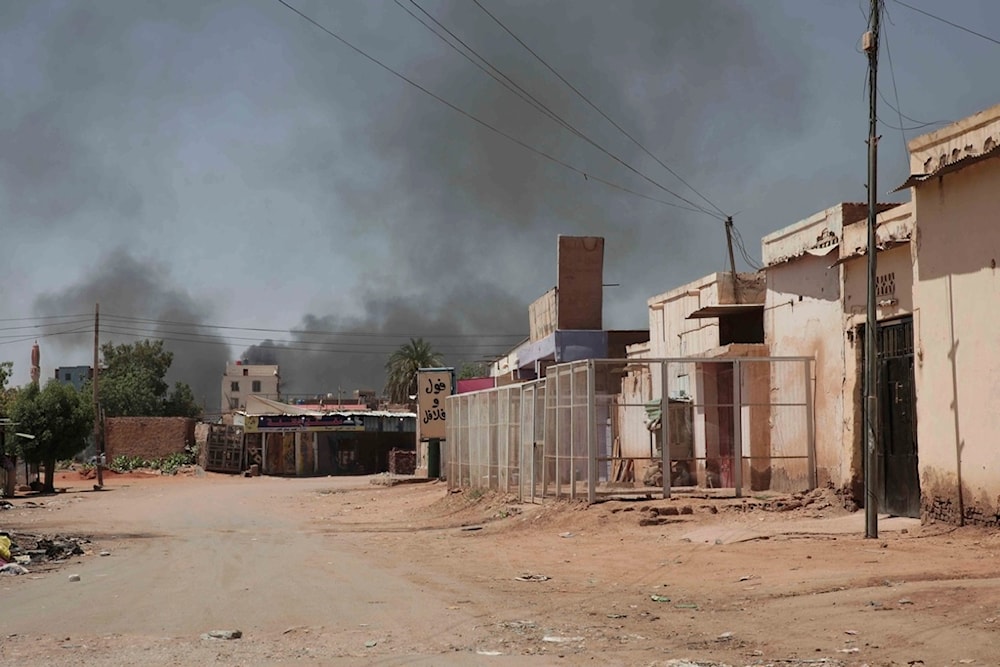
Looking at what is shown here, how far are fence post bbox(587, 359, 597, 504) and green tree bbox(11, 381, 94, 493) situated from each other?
107ft

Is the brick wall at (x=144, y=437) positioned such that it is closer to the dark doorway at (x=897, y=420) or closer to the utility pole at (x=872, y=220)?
the dark doorway at (x=897, y=420)

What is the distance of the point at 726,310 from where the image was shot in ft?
78.4

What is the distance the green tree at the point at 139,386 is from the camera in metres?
101

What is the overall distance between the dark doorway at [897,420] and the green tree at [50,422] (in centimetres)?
3781

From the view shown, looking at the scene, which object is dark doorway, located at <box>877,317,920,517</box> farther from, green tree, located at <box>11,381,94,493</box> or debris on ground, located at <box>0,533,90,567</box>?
green tree, located at <box>11,381,94,493</box>

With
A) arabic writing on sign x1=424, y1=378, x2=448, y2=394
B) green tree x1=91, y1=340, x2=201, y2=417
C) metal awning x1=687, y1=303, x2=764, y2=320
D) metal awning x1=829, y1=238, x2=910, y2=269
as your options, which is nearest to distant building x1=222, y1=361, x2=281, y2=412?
green tree x1=91, y1=340, x2=201, y2=417

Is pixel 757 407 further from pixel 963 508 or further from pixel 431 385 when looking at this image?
pixel 431 385

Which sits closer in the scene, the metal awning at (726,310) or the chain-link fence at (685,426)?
the chain-link fence at (685,426)

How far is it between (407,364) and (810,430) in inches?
3038

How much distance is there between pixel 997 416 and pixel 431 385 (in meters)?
34.2

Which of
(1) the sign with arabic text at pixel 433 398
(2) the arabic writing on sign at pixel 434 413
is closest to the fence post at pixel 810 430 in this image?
(1) the sign with arabic text at pixel 433 398

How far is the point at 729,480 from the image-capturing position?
20875 mm

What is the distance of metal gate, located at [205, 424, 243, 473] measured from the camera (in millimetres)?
65000

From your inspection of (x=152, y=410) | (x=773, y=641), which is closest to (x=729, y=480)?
(x=773, y=641)
